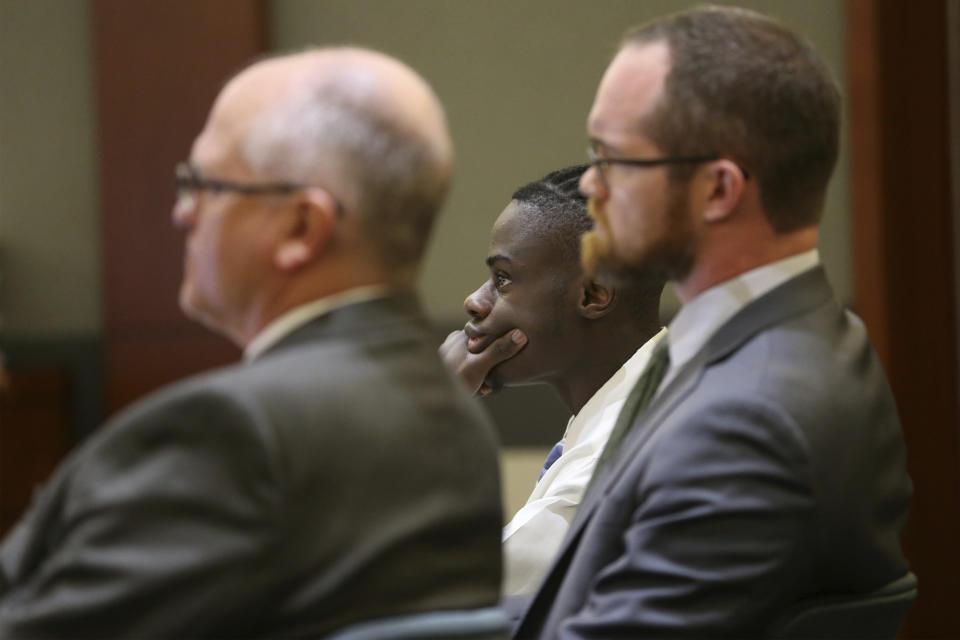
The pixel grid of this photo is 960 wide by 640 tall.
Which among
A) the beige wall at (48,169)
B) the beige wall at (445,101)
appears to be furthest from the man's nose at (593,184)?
the beige wall at (48,169)

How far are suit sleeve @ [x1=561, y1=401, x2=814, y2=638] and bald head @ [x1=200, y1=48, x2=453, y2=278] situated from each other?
362 mm

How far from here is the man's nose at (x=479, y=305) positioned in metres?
2.04

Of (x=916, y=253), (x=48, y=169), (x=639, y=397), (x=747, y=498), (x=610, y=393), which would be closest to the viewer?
(x=747, y=498)

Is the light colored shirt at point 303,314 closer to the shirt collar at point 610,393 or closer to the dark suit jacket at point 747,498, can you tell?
the dark suit jacket at point 747,498

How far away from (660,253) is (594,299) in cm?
56

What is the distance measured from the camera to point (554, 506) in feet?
5.65

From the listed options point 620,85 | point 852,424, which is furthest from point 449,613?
point 620,85

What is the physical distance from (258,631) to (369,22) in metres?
3.43

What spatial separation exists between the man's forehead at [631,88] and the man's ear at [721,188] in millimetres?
97

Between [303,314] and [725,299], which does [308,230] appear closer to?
[303,314]

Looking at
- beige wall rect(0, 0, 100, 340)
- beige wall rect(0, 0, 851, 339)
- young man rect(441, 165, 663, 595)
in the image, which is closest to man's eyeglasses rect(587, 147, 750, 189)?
young man rect(441, 165, 663, 595)

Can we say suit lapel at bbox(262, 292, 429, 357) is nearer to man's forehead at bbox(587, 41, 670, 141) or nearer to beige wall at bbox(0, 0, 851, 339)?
man's forehead at bbox(587, 41, 670, 141)

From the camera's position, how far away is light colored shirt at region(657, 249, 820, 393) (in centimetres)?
138

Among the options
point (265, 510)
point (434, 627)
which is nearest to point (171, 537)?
point (265, 510)
